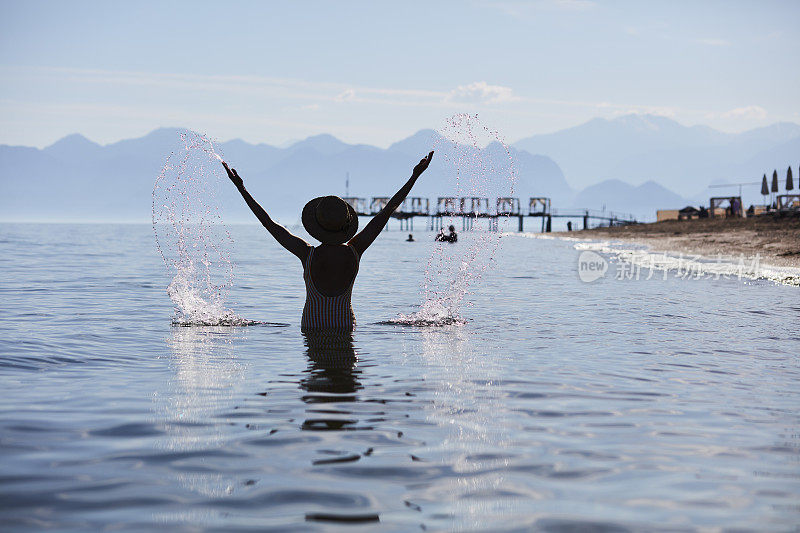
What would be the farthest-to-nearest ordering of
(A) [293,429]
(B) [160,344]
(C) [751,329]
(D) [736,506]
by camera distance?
(C) [751,329], (B) [160,344], (A) [293,429], (D) [736,506]

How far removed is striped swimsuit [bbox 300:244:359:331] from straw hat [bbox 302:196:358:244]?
0.90 ft

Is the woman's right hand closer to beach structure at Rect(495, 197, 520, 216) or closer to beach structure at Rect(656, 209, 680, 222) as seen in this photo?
beach structure at Rect(495, 197, 520, 216)

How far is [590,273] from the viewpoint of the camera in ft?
91.1

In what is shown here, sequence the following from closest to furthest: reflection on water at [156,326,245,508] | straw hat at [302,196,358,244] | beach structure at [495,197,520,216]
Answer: reflection on water at [156,326,245,508] < straw hat at [302,196,358,244] < beach structure at [495,197,520,216]

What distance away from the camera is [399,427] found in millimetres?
5621

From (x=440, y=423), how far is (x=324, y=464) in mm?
1336

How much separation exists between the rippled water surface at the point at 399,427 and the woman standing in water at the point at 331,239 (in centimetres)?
67

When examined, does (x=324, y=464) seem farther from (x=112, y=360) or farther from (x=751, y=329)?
(x=751, y=329)

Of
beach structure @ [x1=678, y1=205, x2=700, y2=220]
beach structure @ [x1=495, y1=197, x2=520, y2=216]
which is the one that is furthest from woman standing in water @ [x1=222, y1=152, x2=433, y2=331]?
beach structure @ [x1=678, y1=205, x2=700, y2=220]

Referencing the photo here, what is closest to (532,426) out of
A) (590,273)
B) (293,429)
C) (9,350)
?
(293,429)

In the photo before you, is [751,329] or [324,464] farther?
[751,329]

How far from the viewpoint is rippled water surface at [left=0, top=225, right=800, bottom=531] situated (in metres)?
3.97

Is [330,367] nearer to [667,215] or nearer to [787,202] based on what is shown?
[787,202]

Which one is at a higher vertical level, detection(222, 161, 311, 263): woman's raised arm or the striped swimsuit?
detection(222, 161, 311, 263): woman's raised arm
